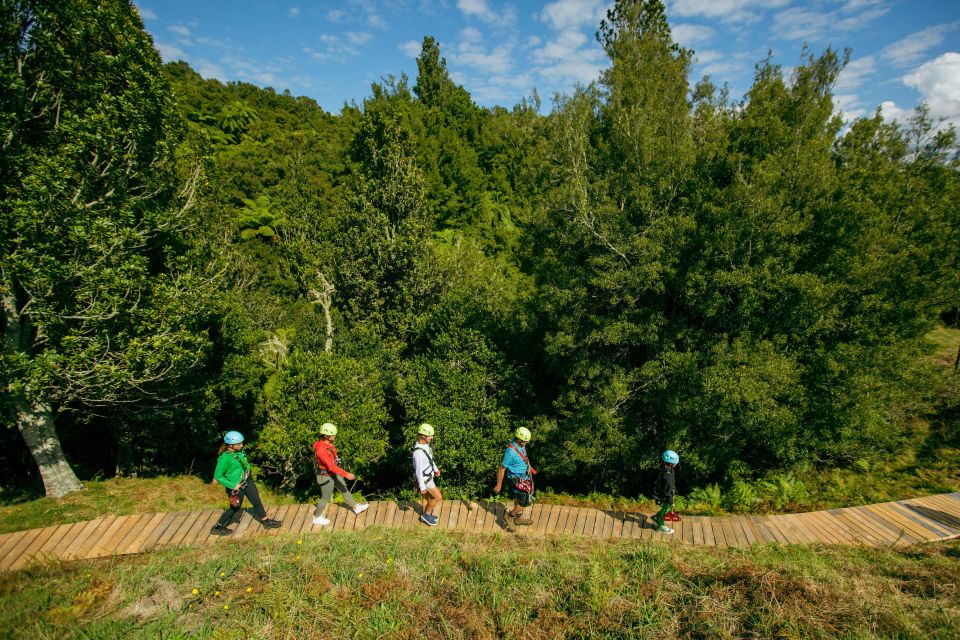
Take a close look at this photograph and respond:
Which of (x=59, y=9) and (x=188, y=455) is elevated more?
(x=59, y=9)

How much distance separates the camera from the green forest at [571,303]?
32.3 feet

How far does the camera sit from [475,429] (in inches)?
534

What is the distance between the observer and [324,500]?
8688mm

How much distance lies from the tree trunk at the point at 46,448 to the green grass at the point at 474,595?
6.04m

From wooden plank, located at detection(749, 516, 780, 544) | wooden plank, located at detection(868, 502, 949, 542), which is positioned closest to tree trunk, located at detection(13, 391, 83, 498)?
wooden plank, located at detection(749, 516, 780, 544)

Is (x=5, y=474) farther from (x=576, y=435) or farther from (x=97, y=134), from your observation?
(x=576, y=435)

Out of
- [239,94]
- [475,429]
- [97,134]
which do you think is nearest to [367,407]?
[475,429]

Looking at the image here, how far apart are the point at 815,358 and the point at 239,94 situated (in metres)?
56.8

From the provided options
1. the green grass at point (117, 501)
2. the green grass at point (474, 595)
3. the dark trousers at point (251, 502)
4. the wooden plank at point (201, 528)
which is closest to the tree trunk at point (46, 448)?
the green grass at point (117, 501)

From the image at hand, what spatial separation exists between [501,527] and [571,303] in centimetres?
651

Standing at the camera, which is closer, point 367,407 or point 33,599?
point 33,599

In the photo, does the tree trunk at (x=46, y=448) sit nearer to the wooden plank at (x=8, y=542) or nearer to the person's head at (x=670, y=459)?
the wooden plank at (x=8, y=542)

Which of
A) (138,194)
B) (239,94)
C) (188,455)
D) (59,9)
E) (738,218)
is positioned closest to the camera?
(59,9)

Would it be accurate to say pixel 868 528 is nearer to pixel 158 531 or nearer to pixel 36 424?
pixel 158 531
